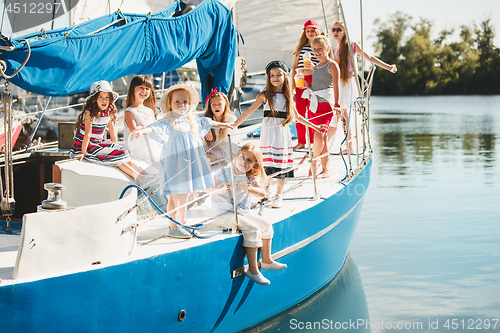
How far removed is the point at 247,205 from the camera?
3998 millimetres

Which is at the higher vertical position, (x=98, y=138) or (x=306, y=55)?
(x=306, y=55)

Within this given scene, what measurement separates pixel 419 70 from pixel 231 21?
7203cm

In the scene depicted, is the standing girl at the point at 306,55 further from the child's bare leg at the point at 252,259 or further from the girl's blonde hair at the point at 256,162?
the child's bare leg at the point at 252,259

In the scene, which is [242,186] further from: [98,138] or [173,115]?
[98,138]

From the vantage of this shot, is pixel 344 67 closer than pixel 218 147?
No

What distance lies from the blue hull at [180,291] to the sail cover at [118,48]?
1405 millimetres

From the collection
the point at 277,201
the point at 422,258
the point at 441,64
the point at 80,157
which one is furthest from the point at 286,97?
the point at 441,64

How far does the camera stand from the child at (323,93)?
573 centimetres

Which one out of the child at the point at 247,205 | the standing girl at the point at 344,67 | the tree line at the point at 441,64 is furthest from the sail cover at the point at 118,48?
the tree line at the point at 441,64

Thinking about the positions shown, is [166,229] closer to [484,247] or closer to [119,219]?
[119,219]

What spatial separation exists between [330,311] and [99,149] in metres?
2.83

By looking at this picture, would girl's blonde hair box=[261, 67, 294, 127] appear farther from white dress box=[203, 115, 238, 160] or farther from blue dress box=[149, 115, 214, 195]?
Answer: blue dress box=[149, 115, 214, 195]

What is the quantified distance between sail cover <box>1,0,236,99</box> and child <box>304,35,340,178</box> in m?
1.07

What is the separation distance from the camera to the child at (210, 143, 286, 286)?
386 cm
